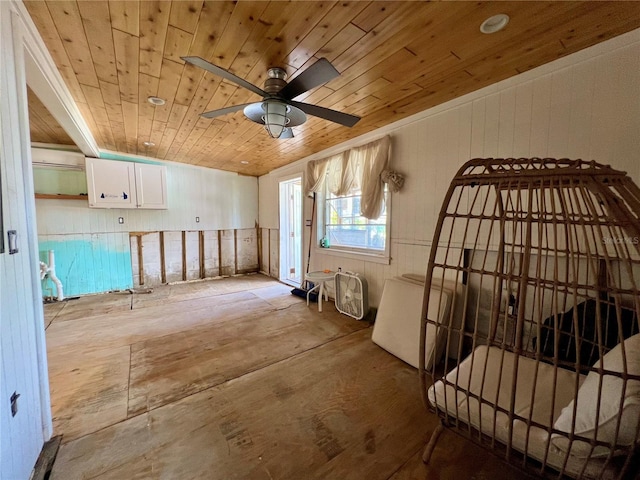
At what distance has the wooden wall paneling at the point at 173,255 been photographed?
197 inches

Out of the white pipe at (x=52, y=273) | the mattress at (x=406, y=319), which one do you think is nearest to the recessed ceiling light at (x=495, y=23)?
the mattress at (x=406, y=319)

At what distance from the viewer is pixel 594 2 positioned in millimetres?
1266

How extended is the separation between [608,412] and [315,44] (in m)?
2.24

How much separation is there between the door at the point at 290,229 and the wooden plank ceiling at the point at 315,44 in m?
2.76

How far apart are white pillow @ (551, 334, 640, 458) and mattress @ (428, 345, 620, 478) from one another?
6 centimetres

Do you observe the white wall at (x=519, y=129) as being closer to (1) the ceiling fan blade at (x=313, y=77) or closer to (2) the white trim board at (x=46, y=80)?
(1) the ceiling fan blade at (x=313, y=77)

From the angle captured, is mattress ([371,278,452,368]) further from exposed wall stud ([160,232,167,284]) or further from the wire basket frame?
exposed wall stud ([160,232,167,284])

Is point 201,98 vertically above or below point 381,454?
above

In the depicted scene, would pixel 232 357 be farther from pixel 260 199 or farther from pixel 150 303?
pixel 260 199

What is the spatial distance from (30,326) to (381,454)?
206 centimetres

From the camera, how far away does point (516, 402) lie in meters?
1.23

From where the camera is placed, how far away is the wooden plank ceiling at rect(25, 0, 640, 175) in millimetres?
1345

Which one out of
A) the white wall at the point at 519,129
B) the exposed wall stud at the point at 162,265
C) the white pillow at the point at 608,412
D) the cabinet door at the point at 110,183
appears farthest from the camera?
the exposed wall stud at the point at 162,265

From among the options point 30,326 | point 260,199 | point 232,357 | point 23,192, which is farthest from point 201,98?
point 260,199
